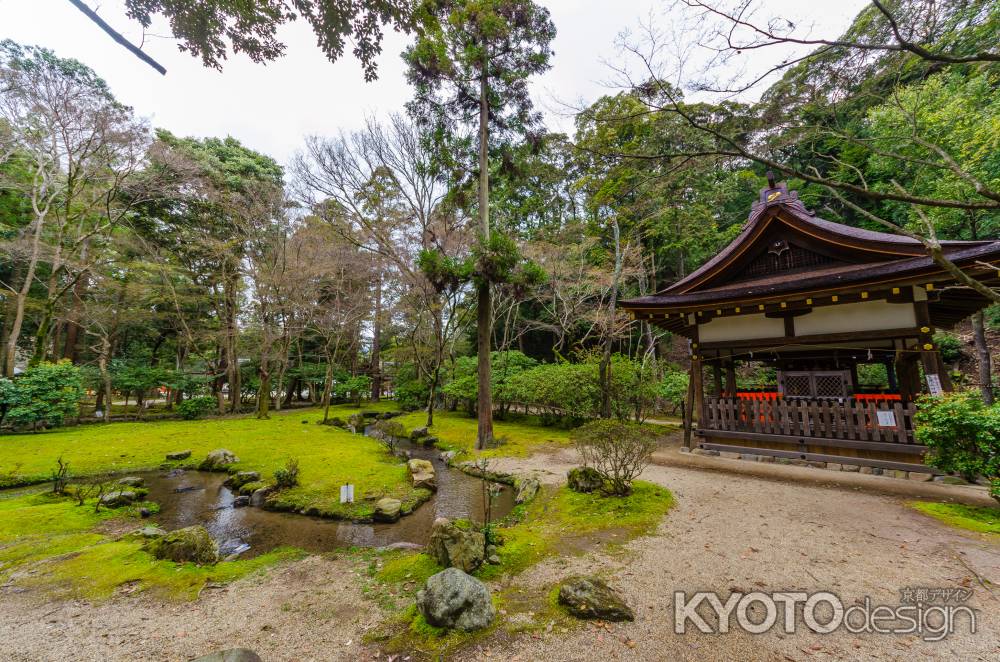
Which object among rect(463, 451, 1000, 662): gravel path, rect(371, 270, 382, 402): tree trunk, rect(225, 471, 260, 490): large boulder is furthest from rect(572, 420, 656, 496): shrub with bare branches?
rect(371, 270, 382, 402): tree trunk

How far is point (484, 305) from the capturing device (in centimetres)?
954

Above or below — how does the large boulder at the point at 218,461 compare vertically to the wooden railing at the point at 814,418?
below

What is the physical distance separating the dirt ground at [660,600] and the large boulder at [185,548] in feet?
2.52

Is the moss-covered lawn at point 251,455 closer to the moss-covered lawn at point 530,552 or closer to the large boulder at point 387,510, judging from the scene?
the large boulder at point 387,510

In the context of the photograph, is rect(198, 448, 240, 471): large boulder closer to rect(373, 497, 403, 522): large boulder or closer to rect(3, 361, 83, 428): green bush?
rect(373, 497, 403, 522): large boulder

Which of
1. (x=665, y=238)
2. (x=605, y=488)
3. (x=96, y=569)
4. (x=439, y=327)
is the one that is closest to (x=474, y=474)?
(x=605, y=488)

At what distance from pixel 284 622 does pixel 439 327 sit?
33.7ft

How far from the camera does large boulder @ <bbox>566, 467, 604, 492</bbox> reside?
521 cm

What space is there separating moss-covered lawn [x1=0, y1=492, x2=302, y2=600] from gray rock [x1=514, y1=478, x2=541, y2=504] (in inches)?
122

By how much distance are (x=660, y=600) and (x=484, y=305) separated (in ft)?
24.8

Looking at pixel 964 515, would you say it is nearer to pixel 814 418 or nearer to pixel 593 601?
pixel 814 418

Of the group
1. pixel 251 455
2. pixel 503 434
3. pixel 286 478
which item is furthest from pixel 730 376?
pixel 251 455

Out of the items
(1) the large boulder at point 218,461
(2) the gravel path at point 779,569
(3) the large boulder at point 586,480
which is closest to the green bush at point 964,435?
(2) the gravel path at point 779,569

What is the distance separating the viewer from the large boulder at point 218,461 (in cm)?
785
